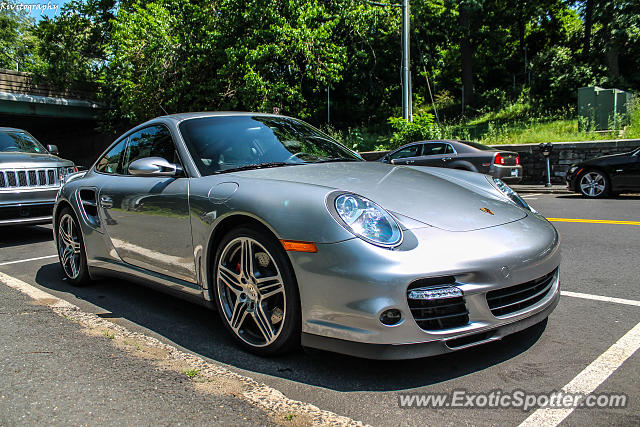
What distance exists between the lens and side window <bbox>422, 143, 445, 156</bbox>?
1382 cm

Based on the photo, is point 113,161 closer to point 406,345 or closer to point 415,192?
point 415,192

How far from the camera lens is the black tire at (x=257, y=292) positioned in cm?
273

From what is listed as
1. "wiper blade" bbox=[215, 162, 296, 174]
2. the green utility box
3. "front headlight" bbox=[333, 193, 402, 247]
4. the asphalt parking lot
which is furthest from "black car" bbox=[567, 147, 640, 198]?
"front headlight" bbox=[333, 193, 402, 247]

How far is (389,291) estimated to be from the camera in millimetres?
2400

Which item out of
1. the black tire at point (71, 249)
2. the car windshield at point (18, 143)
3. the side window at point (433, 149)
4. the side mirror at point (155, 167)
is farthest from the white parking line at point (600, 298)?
the side window at point (433, 149)

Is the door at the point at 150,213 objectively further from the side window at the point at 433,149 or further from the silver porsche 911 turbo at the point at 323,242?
the side window at the point at 433,149

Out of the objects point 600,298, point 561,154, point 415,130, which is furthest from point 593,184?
point 600,298

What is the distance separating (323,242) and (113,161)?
281 cm

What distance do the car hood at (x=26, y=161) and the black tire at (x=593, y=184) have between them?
1019 centimetres

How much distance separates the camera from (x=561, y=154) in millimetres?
15211

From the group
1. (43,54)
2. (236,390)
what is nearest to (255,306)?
(236,390)

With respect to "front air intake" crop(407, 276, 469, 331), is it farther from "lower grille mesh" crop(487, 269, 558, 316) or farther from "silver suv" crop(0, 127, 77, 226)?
"silver suv" crop(0, 127, 77, 226)

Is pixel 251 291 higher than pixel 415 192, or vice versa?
→ pixel 415 192

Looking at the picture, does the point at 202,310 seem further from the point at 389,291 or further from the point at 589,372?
the point at 589,372
